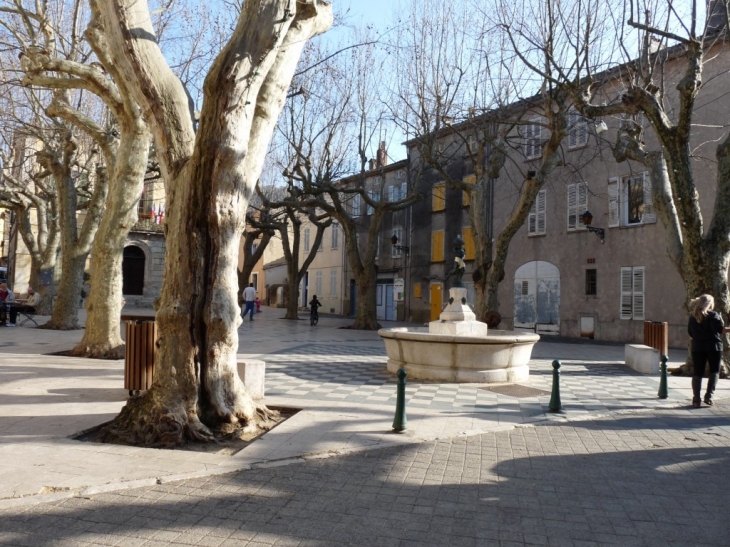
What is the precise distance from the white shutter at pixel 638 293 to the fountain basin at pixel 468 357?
457 inches

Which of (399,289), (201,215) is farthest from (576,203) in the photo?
(201,215)

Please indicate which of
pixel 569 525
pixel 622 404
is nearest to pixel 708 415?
pixel 622 404

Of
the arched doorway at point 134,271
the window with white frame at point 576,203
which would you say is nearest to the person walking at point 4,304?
the arched doorway at point 134,271

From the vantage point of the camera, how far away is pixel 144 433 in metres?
Result: 5.77

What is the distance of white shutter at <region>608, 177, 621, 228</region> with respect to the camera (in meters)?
21.1

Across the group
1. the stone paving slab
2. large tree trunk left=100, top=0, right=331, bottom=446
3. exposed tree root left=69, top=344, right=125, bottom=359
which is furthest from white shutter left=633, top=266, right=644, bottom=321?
large tree trunk left=100, top=0, right=331, bottom=446

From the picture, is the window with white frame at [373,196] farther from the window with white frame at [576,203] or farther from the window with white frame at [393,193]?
the window with white frame at [576,203]

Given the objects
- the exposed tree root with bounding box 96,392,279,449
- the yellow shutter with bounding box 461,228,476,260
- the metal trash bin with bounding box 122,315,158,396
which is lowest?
the exposed tree root with bounding box 96,392,279,449

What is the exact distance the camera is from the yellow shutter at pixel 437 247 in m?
29.2

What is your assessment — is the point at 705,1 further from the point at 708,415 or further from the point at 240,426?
the point at 240,426

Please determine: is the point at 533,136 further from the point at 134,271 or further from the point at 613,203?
the point at 134,271

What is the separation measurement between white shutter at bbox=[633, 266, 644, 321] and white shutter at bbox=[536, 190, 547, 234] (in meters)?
4.30

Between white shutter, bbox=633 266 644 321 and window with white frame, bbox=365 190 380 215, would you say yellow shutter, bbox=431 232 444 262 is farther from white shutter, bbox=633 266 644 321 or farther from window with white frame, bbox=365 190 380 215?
white shutter, bbox=633 266 644 321

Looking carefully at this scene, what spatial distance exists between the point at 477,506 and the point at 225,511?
5.75 ft
